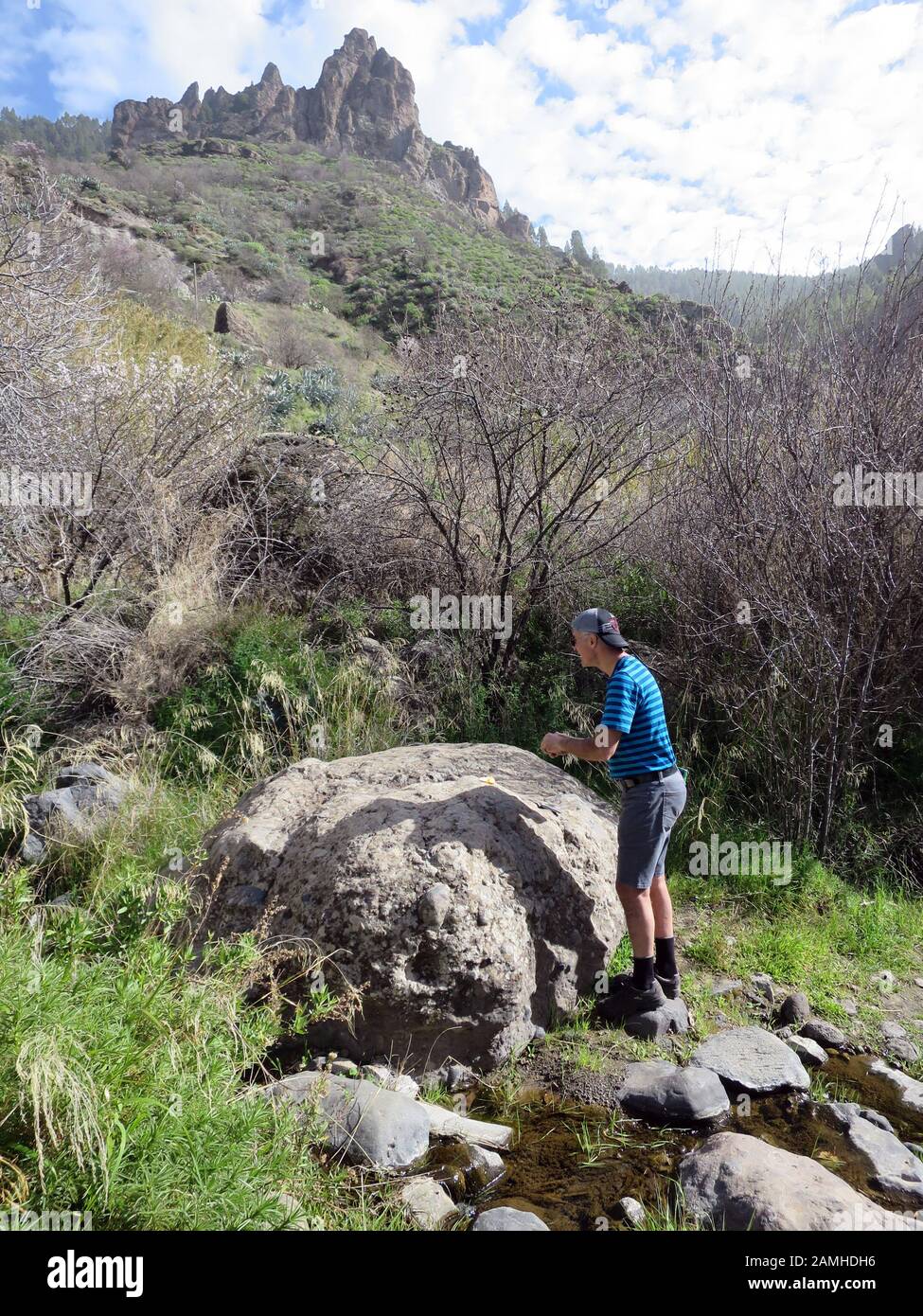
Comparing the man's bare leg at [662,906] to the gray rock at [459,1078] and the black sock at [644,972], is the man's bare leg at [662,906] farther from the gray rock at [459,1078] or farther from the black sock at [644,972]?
the gray rock at [459,1078]

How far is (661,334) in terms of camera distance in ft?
23.0

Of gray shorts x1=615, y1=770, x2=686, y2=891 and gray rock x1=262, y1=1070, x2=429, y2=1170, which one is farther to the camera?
gray shorts x1=615, y1=770, x2=686, y2=891

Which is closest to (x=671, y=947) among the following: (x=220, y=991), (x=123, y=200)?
(x=220, y=991)

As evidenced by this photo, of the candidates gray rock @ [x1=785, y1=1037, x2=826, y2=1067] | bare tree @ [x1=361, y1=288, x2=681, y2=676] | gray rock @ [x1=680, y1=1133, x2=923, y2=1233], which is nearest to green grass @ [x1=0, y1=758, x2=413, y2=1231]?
gray rock @ [x1=680, y1=1133, x2=923, y2=1233]

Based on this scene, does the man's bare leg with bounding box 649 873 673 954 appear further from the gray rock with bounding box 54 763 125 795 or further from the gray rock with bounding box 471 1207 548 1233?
the gray rock with bounding box 54 763 125 795

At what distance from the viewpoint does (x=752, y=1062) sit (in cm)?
357

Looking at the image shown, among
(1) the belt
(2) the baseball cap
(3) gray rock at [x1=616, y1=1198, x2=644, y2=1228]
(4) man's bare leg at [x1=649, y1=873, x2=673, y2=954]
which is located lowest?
(3) gray rock at [x1=616, y1=1198, x2=644, y2=1228]

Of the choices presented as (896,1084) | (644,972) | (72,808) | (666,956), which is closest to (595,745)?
(644,972)

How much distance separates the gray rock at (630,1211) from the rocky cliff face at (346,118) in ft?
207

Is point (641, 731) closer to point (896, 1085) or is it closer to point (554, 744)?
point (554, 744)

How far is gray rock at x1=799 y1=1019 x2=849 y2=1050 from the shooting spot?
12.7 feet

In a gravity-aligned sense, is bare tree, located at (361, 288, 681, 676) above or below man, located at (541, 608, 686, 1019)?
above

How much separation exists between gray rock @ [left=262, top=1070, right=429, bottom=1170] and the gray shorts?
1.43m

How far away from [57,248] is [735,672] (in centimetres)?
698
